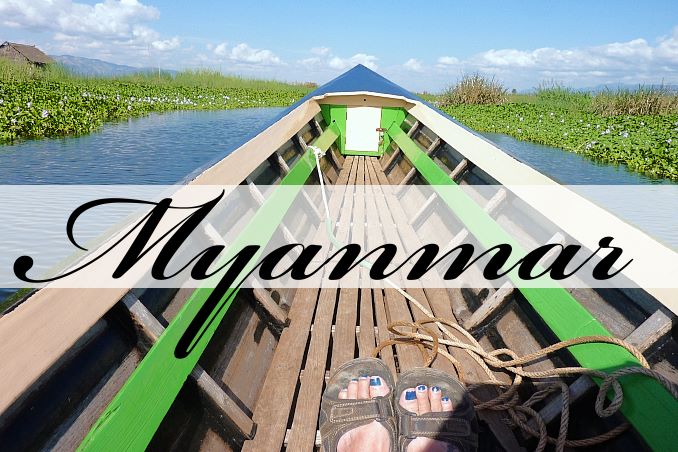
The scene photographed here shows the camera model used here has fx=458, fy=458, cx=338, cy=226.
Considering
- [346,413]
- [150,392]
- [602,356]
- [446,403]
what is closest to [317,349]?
[346,413]

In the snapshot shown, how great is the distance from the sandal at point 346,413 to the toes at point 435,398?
0.15 metres

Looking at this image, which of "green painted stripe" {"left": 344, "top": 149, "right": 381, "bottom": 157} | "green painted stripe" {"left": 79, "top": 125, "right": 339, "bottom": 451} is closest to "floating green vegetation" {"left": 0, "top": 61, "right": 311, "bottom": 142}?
"green painted stripe" {"left": 344, "top": 149, "right": 381, "bottom": 157}

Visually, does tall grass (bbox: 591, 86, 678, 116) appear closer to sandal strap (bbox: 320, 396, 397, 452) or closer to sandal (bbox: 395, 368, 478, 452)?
sandal (bbox: 395, 368, 478, 452)

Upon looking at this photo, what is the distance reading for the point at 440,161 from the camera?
4.93 m

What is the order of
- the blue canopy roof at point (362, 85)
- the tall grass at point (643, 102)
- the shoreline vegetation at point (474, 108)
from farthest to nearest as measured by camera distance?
the tall grass at point (643, 102), the shoreline vegetation at point (474, 108), the blue canopy roof at point (362, 85)

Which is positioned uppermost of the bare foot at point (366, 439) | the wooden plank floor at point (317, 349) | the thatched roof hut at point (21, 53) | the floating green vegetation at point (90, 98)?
the thatched roof hut at point (21, 53)

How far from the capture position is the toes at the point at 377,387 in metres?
1.81

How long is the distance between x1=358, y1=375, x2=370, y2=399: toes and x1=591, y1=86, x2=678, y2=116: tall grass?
18533 millimetres

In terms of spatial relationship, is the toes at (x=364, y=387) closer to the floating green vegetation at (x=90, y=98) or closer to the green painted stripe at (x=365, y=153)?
the green painted stripe at (x=365, y=153)

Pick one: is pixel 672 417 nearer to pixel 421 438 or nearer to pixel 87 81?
pixel 421 438

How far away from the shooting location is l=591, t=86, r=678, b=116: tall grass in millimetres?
16406

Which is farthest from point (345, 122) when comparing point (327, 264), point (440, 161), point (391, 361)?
point (391, 361)

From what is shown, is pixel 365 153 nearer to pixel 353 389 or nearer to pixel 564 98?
pixel 353 389

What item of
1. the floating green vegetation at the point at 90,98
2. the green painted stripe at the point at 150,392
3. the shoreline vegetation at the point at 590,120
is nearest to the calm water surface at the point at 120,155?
the floating green vegetation at the point at 90,98
